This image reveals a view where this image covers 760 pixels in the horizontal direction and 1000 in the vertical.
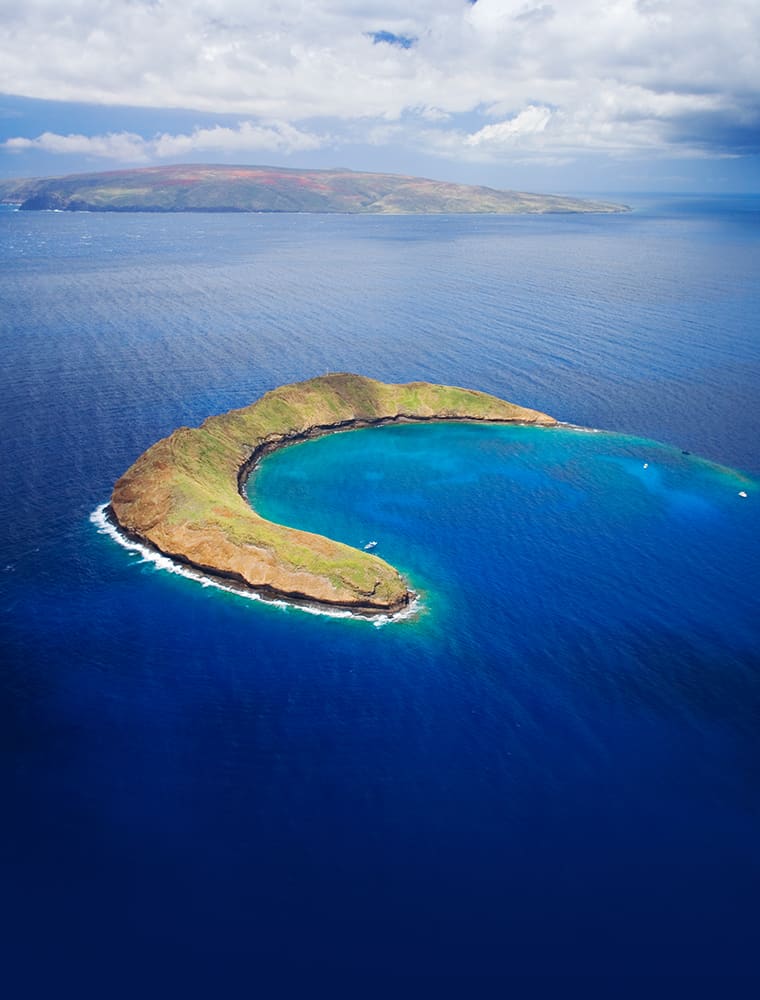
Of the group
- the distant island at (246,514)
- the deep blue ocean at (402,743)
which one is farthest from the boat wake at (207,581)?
the deep blue ocean at (402,743)

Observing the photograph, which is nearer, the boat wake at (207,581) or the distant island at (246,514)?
the boat wake at (207,581)

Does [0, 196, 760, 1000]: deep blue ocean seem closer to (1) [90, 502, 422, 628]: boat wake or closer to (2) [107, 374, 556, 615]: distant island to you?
(1) [90, 502, 422, 628]: boat wake

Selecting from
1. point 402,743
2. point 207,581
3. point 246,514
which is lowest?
point 402,743

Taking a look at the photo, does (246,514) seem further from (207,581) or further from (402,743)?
(402,743)

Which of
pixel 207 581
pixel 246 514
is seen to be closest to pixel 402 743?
pixel 207 581

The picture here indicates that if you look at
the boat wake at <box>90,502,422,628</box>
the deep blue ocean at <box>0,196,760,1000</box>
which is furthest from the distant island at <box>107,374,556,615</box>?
the deep blue ocean at <box>0,196,760,1000</box>

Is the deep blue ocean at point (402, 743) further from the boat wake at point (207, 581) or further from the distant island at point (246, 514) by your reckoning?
the distant island at point (246, 514)

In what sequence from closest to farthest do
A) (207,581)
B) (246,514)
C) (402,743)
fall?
(402,743) < (207,581) < (246,514)

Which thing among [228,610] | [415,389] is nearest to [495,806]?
[228,610]
